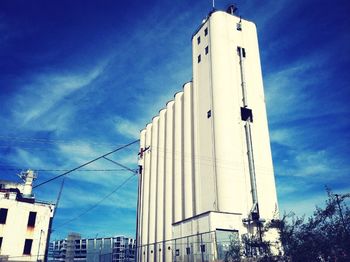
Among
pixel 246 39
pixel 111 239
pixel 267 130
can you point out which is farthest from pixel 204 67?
pixel 111 239

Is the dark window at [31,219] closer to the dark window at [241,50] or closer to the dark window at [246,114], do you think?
the dark window at [246,114]

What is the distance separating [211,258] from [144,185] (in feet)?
94.7

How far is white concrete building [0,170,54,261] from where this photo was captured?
1628 inches

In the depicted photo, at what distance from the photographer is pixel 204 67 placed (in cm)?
4378

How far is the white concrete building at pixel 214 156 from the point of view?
34000mm

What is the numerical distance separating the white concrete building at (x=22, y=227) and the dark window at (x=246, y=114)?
30.7 m

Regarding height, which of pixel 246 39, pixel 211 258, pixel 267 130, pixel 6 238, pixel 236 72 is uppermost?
pixel 246 39

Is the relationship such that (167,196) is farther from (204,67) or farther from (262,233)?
(262,233)

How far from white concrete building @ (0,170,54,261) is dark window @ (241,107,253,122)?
101 feet

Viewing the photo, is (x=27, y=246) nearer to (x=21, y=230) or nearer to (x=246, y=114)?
(x=21, y=230)

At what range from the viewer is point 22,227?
43.2 metres

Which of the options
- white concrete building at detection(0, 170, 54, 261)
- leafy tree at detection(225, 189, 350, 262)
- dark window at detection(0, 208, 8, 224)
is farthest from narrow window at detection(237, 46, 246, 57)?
dark window at detection(0, 208, 8, 224)

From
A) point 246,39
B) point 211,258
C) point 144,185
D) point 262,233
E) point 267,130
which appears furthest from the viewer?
point 144,185

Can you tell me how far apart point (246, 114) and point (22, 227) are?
33352 mm
